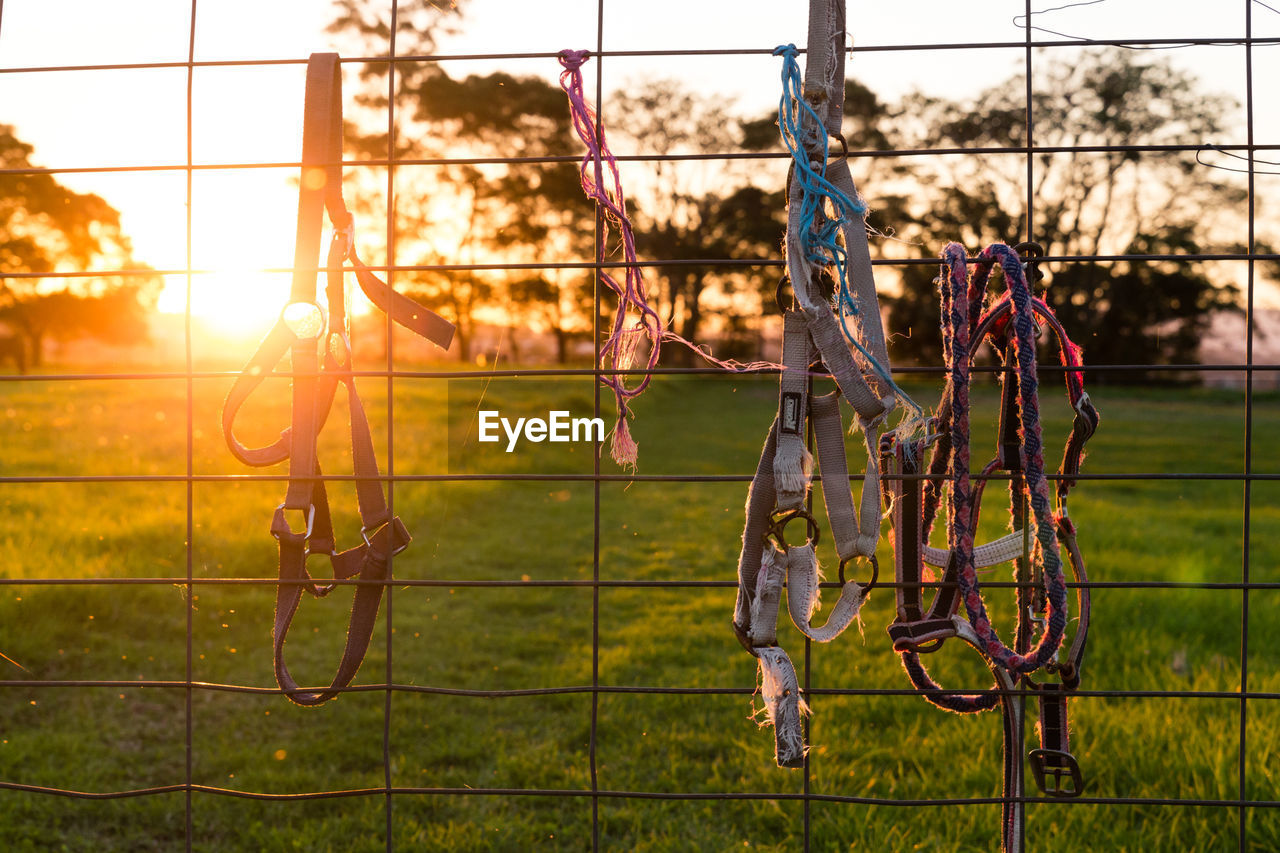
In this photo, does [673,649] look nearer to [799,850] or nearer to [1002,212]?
[799,850]

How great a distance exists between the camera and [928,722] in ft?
11.1

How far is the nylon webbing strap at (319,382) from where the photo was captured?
163 cm

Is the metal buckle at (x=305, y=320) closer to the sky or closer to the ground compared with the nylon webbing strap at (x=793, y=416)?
closer to the sky

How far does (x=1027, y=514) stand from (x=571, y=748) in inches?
85.1

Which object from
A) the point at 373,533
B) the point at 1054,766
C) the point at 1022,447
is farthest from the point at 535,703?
the point at 1022,447

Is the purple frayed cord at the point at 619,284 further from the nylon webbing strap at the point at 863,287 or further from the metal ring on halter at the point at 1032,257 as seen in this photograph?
the metal ring on halter at the point at 1032,257

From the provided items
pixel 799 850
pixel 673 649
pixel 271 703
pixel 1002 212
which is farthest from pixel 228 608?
pixel 1002 212

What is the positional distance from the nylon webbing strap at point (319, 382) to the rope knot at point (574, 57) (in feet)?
1.37

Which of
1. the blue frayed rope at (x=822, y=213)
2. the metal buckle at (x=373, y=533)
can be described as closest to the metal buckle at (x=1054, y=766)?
the blue frayed rope at (x=822, y=213)

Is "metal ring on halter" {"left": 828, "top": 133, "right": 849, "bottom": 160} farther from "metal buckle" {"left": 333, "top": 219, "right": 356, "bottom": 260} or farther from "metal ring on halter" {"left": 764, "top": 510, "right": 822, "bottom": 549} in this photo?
"metal buckle" {"left": 333, "top": 219, "right": 356, "bottom": 260}

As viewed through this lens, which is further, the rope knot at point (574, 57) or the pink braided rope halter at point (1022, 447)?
the rope knot at point (574, 57)

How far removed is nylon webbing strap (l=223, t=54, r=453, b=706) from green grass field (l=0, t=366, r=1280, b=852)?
0.84ft

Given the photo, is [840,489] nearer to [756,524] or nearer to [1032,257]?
[756,524]

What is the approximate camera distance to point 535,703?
3809 millimetres
